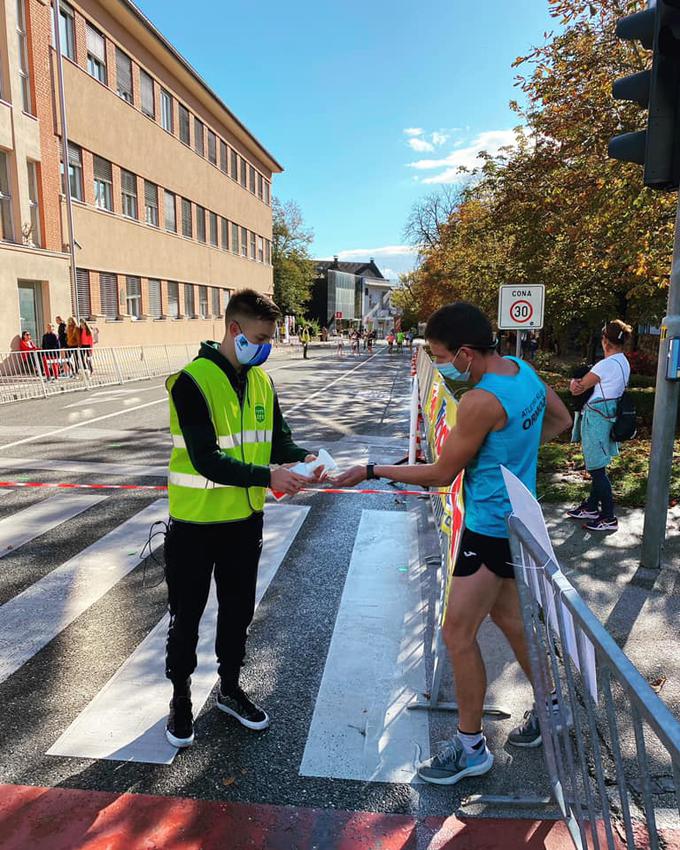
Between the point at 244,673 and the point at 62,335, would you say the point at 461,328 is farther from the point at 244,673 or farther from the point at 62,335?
the point at 62,335

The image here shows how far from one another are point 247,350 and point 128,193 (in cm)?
2784

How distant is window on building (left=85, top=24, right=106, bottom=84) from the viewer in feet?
78.6

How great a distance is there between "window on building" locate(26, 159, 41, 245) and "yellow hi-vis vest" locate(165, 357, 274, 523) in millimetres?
21179

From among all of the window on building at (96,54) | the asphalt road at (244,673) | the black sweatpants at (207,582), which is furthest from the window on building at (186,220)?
the black sweatpants at (207,582)

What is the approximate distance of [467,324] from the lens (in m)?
2.74

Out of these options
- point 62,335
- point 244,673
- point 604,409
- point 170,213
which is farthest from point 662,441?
point 170,213

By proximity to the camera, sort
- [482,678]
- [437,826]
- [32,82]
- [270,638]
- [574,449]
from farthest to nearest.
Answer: [32,82] < [574,449] < [270,638] < [482,678] < [437,826]

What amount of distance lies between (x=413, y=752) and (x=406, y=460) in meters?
6.06

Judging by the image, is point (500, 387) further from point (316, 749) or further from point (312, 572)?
point (312, 572)

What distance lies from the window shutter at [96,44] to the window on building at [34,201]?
6.12m

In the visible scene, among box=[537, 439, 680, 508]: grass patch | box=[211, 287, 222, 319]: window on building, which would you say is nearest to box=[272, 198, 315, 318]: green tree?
box=[211, 287, 222, 319]: window on building

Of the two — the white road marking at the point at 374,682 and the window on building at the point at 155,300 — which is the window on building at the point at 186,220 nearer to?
the window on building at the point at 155,300

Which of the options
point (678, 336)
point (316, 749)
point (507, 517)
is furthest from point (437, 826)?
point (678, 336)

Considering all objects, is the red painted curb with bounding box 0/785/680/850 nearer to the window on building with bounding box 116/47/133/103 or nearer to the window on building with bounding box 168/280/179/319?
the window on building with bounding box 116/47/133/103
